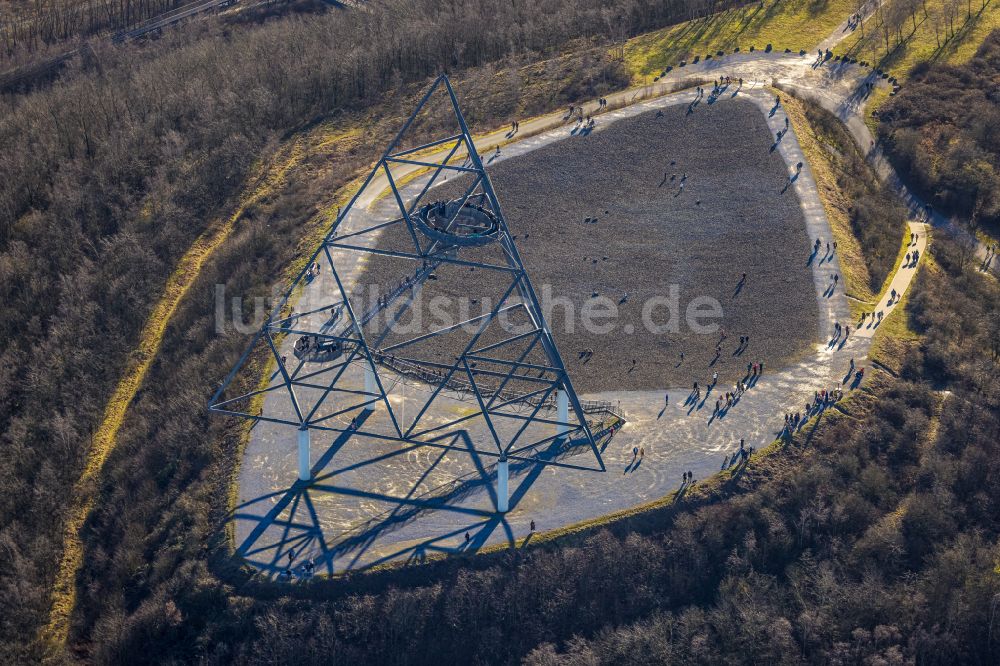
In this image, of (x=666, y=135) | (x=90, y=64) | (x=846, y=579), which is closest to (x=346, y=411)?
(x=846, y=579)

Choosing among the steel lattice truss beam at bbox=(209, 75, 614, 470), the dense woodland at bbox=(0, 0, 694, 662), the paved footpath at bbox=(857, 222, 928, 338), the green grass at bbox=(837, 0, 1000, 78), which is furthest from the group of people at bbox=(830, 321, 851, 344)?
the green grass at bbox=(837, 0, 1000, 78)

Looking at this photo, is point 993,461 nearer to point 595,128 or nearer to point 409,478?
point 409,478

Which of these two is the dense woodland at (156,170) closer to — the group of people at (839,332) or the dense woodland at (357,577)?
the dense woodland at (357,577)

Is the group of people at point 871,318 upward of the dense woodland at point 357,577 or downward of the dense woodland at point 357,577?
downward

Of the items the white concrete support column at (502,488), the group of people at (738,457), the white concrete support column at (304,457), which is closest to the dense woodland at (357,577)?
the group of people at (738,457)

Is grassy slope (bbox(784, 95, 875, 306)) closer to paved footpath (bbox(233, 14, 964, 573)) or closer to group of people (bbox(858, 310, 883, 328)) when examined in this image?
group of people (bbox(858, 310, 883, 328))

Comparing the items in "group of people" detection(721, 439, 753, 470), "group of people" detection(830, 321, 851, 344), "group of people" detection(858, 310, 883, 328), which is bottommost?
"group of people" detection(858, 310, 883, 328)

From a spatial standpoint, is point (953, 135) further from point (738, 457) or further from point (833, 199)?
point (738, 457)
